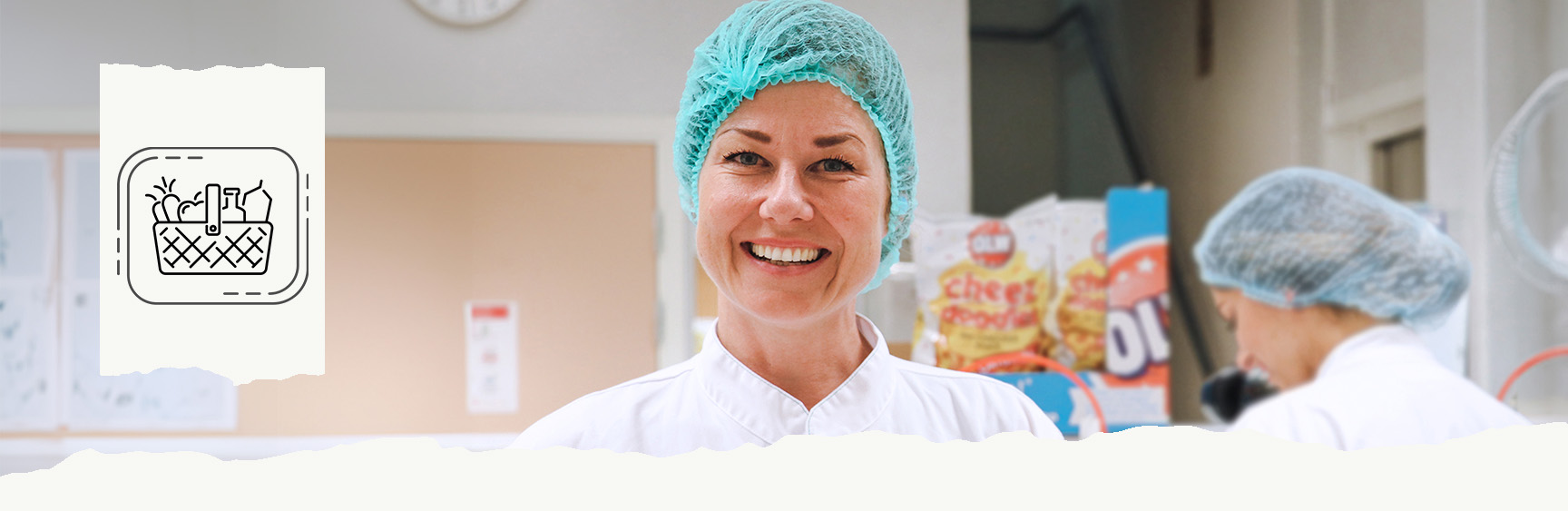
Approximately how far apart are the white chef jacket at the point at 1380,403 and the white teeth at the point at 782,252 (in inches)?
18.1

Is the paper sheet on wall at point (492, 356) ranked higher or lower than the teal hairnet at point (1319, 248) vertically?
lower

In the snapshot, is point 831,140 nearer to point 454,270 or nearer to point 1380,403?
point 454,270

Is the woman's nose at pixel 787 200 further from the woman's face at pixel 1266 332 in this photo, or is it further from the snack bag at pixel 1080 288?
the woman's face at pixel 1266 332

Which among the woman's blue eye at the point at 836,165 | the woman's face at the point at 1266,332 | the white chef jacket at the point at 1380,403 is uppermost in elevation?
the woman's blue eye at the point at 836,165

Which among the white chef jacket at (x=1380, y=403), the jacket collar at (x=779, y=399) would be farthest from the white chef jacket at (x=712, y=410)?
the white chef jacket at (x=1380, y=403)

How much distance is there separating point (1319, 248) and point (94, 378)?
1.06 metres

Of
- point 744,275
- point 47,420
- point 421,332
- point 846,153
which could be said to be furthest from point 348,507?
point 846,153

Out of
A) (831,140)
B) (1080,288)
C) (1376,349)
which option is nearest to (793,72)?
(831,140)

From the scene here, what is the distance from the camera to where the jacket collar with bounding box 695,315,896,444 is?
2.17 feet

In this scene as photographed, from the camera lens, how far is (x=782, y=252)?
614 millimetres

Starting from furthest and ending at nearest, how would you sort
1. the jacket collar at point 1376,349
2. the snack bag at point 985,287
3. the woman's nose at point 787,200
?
the jacket collar at point 1376,349, the snack bag at point 985,287, the woman's nose at point 787,200

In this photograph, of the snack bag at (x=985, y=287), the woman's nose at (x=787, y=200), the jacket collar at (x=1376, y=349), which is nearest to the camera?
the woman's nose at (x=787, y=200)

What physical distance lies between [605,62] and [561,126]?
60 millimetres

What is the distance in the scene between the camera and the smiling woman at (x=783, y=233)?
598 mm
